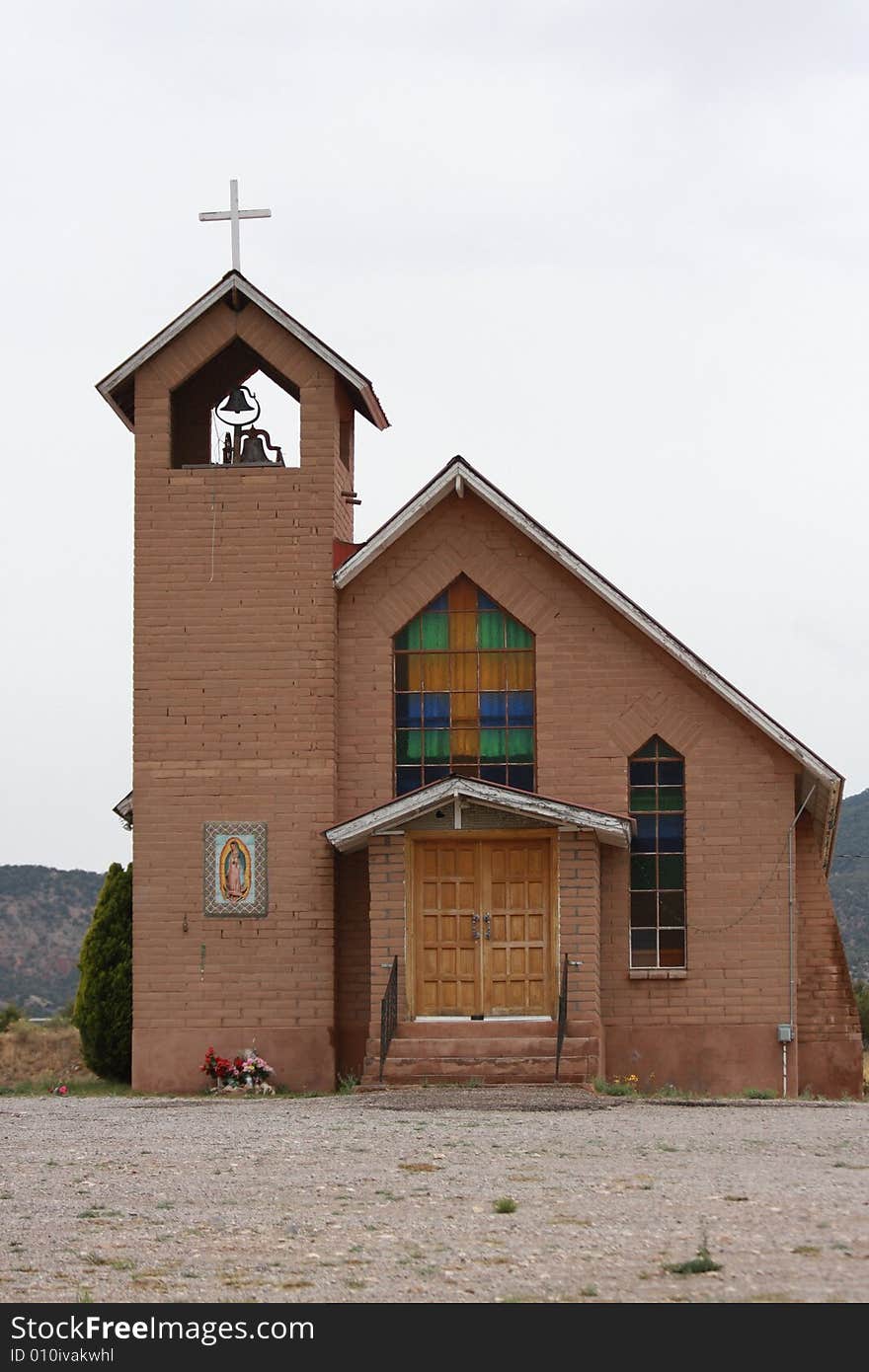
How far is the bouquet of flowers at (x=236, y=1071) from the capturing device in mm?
21984

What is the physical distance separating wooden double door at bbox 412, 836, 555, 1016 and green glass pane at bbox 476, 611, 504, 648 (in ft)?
7.60

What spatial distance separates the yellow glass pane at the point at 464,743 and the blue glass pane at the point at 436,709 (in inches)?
6.3

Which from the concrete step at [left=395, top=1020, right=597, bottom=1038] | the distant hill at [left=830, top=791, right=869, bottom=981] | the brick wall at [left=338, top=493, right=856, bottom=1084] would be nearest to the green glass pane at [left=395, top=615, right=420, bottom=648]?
the brick wall at [left=338, top=493, right=856, bottom=1084]

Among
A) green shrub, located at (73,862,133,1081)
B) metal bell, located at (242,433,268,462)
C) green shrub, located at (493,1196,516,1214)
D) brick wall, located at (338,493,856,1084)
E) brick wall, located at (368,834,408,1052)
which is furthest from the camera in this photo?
green shrub, located at (73,862,133,1081)

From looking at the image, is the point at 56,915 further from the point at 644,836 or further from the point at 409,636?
the point at 644,836

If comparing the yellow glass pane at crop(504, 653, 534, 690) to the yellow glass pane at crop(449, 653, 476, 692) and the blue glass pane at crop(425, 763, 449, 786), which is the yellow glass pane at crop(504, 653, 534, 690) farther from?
the blue glass pane at crop(425, 763, 449, 786)

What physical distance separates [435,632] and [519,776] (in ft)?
6.15

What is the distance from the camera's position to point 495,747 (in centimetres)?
2306

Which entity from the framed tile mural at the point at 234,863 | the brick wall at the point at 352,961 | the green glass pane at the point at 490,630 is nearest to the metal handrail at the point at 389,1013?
the brick wall at the point at 352,961

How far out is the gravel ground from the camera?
9.94m

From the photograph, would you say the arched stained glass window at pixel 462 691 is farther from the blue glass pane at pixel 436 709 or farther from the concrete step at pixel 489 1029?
A: the concrete step at pixel 489 1029

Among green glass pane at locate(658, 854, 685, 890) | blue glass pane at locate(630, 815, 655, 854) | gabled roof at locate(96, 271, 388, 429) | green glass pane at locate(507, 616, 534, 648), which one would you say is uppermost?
gabled roof at locate(96, 271, 388, 429)

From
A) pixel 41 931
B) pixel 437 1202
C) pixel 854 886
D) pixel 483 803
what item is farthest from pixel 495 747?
pixel 41 931
